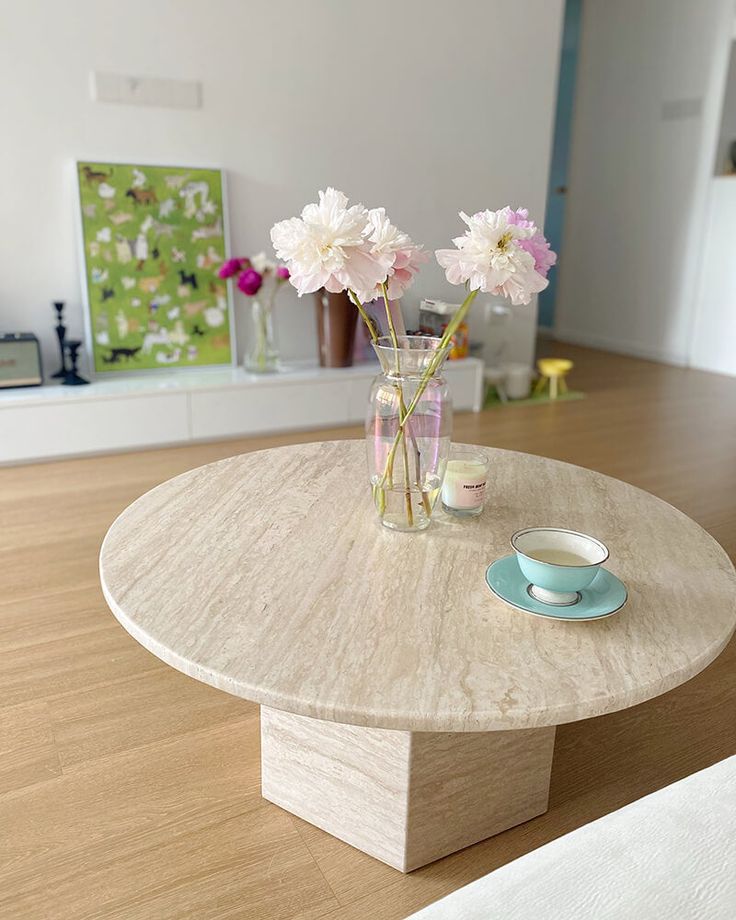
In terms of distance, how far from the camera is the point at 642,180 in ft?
19.0

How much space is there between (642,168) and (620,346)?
1274 mm

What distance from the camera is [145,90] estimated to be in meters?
3.53

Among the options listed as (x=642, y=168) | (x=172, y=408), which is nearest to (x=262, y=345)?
(x=172, y=408)

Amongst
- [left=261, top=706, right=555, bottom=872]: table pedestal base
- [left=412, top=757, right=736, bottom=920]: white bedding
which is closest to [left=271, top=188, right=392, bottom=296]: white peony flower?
[left=261, top=706, right=555, bottom=872]: table pedestal base

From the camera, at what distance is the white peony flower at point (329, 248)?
118 centimetres

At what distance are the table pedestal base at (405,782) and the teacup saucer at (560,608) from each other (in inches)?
10.1

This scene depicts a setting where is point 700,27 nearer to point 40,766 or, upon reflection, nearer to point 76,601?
point 76,601

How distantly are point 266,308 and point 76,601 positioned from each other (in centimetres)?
200

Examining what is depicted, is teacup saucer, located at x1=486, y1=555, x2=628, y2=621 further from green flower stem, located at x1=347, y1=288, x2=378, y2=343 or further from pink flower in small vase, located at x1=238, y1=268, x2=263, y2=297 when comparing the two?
pink flower in small vase, located at x1=238, y1=268, x2=263, y2=297

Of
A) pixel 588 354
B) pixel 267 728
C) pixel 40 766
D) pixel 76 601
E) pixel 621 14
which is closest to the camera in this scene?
pixel 267 728

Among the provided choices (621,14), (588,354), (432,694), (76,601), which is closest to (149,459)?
(76,601)

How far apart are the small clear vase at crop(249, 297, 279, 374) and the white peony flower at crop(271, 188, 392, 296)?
2614 mm

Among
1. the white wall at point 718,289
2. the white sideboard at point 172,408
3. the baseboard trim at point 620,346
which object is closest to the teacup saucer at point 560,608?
the white sideboard at point 172,408

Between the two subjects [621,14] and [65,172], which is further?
[621,14]
